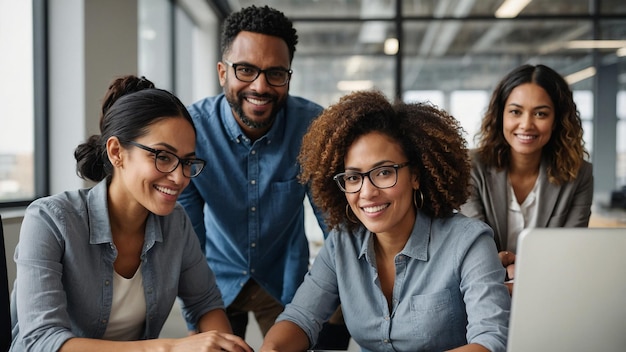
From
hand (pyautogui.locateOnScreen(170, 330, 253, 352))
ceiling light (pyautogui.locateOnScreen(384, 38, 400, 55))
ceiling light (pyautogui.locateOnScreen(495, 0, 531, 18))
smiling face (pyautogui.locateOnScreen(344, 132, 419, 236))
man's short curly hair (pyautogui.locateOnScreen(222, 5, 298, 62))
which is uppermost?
ceiling light (pyautogui.locateOnScreen(495, 0, 531, 18))

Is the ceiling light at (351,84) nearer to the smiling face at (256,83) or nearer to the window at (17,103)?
the window at (17,103)

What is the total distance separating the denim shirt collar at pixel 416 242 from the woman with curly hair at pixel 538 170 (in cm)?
67

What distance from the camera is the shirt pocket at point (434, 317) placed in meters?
1.64

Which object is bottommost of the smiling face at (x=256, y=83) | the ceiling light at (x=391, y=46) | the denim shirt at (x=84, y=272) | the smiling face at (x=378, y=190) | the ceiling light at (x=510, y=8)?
the denim shirt at (x=84, y=272)

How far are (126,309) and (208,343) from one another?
338 millimetres

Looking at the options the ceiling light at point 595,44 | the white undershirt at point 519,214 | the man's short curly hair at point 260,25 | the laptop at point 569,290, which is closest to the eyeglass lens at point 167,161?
the man's short curly hair at point 260,25

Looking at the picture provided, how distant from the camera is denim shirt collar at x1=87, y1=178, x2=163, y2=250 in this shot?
1601 mm

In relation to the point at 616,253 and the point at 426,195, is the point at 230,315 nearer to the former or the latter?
the point at 426,195

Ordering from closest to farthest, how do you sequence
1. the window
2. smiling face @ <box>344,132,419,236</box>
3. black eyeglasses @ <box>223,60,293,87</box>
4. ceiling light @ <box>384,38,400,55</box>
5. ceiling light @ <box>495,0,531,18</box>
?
smiling face @ <box>344,132,419,236</box> < black eyeglasses @ <box>223,60,293,87</box> < the window < ceiling light @ <box>495,0,531,18</box> < ceiling light @ <box>384,38,400,55</box>

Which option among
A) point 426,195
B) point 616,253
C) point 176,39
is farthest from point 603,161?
point 616,253

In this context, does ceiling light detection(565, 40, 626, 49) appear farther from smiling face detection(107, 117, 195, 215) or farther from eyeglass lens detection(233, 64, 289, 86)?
smiling face detection(107, 117, 195, 215)

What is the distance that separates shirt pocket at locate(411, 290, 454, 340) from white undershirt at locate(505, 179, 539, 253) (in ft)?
2.71

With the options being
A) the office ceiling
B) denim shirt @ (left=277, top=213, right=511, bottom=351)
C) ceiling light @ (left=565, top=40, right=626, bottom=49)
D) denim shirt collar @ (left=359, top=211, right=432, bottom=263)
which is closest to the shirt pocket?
denim shirt @ (left=277, top=213, right=511, bottom=351)

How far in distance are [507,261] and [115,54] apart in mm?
2526
